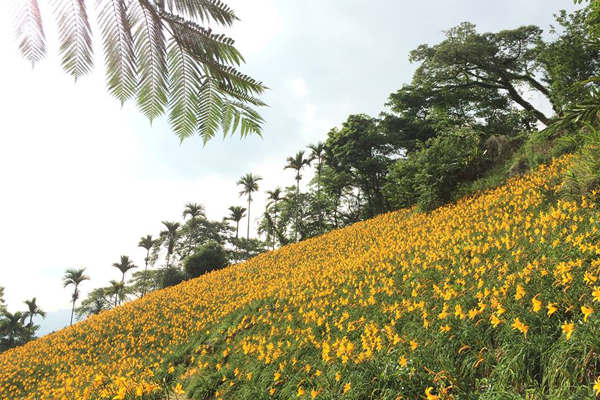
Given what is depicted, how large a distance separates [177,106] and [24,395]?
13173 mm

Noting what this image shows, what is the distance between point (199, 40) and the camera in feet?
4.03

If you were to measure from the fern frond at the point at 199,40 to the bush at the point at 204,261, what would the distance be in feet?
79.3

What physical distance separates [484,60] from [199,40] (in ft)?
76.2

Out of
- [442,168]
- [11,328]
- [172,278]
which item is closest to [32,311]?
[11,328]

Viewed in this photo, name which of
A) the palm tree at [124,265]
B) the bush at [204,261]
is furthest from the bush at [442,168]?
the palm tree at [124,265]

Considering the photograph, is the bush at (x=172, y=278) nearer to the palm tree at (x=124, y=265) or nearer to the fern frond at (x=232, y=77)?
the palm tree at (x=124, y=265)

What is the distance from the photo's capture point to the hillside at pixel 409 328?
2857 millimetres

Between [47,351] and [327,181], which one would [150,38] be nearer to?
[47,351]

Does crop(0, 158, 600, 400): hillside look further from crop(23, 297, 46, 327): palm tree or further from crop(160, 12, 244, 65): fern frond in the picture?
crop(23, 297, 46, 327): palm tree

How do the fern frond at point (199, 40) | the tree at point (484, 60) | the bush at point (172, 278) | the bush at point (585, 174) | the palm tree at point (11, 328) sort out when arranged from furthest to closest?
the palm tree at point (11, 328), the bush at point (172, 278), the tree at point (484, 60), the bush at point (585, 174), the fern frond at point (199, 40)

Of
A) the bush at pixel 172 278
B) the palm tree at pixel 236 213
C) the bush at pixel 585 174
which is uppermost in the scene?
the palm tree at pixel 236 213

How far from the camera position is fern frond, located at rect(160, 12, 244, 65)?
1226 mm

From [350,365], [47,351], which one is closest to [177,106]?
[350,365]

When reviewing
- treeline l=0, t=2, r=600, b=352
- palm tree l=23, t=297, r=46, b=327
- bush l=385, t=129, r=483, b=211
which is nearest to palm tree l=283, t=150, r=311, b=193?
treeline l=0, t=2, r=600, b=352
